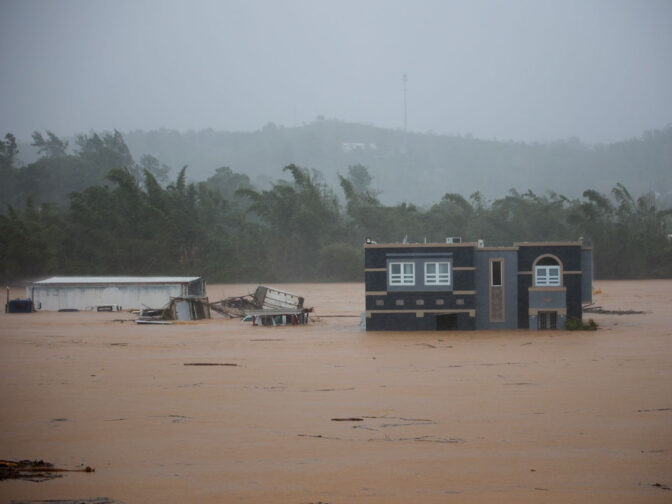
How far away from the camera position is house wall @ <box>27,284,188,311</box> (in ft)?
153

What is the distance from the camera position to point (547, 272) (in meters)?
31.8

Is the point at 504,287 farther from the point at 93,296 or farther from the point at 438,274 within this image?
the point at 93,296

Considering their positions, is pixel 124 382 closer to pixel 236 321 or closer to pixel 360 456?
pixel 360 456

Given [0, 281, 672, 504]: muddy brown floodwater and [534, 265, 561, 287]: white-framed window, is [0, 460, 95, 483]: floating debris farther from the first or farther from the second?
[534, 265, 561, 287]: white-framed window

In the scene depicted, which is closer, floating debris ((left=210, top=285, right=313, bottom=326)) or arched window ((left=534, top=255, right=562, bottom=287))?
arched window ((left=534, top=255, right=562, bottom=287))

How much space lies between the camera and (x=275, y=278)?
84.3 m

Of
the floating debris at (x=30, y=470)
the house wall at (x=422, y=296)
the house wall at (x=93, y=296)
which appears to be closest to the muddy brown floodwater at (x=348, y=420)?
the floating debris at (x=30, y=470)

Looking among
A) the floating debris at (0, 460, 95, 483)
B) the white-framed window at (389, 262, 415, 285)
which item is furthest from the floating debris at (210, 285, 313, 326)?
the floating debris at (0, 460, 95, 483)

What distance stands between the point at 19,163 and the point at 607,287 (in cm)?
9694

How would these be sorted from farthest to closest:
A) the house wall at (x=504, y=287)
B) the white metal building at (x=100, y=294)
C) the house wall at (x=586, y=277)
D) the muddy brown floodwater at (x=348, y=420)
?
the white metal building at (x=100, y=294), the house wall at (x=586, y=277), the house wall at (x=504, y=287), the muddy brown floodwater at (x=348, y=420)

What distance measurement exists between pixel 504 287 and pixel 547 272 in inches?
75.6

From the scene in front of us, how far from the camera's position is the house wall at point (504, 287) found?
32.1 metres

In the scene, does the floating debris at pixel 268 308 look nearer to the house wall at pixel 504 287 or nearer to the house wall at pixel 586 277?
the house wall at pixel 504 287

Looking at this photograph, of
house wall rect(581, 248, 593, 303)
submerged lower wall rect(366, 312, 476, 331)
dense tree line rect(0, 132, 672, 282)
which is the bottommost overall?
submerged lower wall rect(366, 312, 476, 331)
